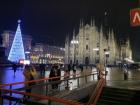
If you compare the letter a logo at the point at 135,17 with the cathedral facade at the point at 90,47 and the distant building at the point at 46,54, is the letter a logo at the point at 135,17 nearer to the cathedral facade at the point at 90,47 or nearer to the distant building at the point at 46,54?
the cathedral facade at the point at 90,47

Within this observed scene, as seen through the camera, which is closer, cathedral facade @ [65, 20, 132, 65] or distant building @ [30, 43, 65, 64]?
cathedral facade @ [65, 20, 132, 65]

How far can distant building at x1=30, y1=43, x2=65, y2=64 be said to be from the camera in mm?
149250

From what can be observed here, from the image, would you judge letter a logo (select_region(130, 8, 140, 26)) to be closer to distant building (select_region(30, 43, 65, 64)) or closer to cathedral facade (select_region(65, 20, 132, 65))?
cathedral facade (select_region(65, 20, 132, 65))

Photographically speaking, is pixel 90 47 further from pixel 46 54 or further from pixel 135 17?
pixel 135 17

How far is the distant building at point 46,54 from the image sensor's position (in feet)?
490

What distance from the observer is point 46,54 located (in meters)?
166

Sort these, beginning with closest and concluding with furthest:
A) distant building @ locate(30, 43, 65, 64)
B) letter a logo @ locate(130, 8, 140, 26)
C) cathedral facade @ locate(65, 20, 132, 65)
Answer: letter a logo @ locate(130, 8, 140, 26)
cathedral facade @ locate(65, 20, 132, 65)
distant building @ locate(30, 43, 65, 64)

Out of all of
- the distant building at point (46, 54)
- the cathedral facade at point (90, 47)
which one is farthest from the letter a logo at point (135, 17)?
the distant building at point (46, 54)

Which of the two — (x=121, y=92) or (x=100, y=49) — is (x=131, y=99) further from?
(x=100, y=49)

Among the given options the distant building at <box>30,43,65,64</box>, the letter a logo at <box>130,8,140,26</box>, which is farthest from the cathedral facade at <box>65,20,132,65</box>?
the letter a logo at <box>130,8,140,26</box>

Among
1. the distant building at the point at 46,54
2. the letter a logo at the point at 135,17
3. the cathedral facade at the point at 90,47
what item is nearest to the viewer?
the letter a logo at the point at 135,17

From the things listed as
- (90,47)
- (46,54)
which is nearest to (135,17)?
(90,47)

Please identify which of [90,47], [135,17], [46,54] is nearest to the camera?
[135,17]

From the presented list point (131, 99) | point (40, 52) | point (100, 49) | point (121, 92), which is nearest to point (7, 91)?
point (131, 99)
